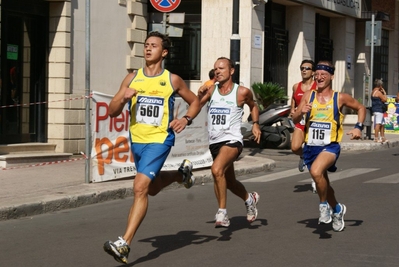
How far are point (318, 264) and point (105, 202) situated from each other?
5.14 metres

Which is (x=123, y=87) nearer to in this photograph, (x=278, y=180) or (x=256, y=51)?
(x=278, y=180)

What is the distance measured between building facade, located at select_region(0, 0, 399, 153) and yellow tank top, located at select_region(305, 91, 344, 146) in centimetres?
473

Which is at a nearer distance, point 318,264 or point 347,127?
point 318,264

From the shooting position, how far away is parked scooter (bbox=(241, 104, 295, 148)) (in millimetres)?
20141

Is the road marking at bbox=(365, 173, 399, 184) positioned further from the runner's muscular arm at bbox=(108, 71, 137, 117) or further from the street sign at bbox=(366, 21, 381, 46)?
the street sign at bbox=(366, 21, 381, 46)

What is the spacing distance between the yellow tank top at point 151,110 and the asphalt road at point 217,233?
1.08 meters

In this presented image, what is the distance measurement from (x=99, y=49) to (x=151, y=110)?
10459 millimetres

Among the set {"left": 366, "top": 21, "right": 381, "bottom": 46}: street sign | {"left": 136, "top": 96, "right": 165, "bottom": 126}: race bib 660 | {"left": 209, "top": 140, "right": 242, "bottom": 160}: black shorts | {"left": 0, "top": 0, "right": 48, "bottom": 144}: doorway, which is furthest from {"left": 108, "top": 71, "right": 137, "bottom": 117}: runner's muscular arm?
{"left": 366, "top": 21, "right": 381, "bottom": 46}: street sign

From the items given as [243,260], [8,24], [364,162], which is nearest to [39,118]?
[8,24]

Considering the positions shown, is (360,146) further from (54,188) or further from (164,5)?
(54,188)

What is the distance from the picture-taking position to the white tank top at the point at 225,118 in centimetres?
923

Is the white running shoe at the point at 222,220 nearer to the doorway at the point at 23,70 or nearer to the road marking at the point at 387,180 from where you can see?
the road marking at the point at 387,180

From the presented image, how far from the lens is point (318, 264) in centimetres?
714

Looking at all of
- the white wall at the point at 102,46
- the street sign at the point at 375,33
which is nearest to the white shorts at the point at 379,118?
the street sign at the point at 375,33
